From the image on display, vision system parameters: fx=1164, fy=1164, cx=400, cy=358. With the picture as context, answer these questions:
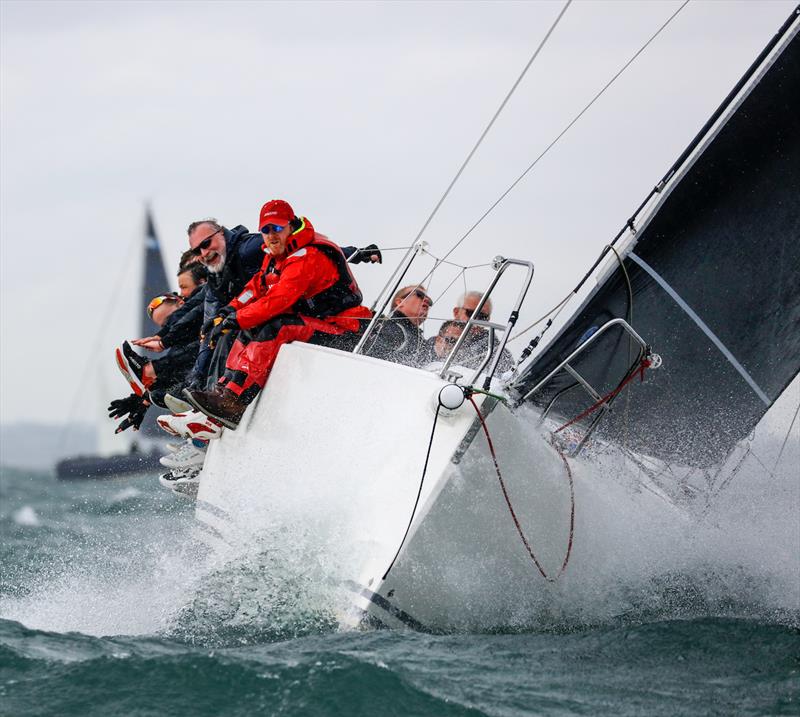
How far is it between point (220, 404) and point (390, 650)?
1594 millimetres

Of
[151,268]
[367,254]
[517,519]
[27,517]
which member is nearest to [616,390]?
[517,519]

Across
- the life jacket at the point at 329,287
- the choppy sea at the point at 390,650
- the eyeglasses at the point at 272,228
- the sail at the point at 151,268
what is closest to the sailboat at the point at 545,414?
→ the choppy sea at the point at 390,650

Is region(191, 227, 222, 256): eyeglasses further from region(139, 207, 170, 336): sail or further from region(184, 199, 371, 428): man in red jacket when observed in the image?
region(139, 207, 170, 336): sail

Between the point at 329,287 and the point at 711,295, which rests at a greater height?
the point at 711,295

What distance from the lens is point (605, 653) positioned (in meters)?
3.65

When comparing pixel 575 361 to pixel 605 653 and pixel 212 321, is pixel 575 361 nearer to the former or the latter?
pixel 605 653

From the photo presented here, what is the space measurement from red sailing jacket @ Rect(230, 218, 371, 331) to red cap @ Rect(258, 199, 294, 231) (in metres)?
0.08

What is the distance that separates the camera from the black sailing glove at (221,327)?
471 cm

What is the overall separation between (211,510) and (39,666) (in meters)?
2.05

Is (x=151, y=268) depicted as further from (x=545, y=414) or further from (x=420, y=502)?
(x=420, y=502)

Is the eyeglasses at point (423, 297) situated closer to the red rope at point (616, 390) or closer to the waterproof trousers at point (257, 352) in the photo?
the waterproof trousers at point (257, 352)

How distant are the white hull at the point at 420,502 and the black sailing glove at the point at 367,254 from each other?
127 centimetres

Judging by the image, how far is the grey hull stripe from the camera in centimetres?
468

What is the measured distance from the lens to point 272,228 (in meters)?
4.75
